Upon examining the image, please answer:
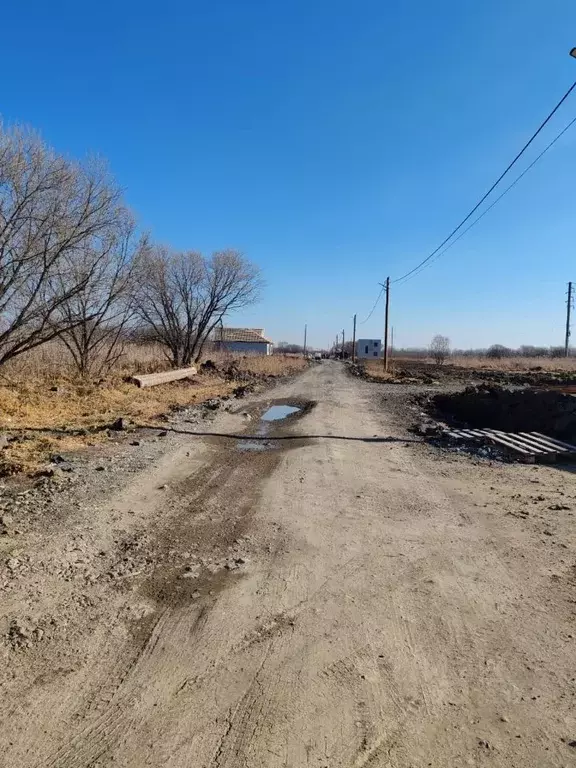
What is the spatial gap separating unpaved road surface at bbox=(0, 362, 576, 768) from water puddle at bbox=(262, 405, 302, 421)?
7.86m

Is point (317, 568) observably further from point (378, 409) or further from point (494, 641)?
point (378, 409)

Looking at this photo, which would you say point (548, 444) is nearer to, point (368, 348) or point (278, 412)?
point (278, 412)

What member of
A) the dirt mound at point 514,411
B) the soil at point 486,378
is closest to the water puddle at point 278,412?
the dirt mound at point 514,411

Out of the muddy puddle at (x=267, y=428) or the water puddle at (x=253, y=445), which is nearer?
the water puddle at (x=253, y=445)

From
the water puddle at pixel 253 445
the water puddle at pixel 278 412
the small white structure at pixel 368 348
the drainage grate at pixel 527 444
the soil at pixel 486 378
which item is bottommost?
the water puddle at pixel 253 445

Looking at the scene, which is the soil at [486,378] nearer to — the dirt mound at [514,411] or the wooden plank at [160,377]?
the dirt mound at [514,411]

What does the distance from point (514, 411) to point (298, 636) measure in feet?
42.0

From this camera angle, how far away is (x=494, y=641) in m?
3.17

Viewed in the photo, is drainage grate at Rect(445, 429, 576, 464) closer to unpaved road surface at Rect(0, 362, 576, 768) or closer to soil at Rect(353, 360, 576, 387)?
unpaved road surface at Rect(0, 362, 576, 768)

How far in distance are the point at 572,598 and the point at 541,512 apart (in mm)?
2283

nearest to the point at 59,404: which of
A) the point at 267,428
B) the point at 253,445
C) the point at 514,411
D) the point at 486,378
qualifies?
the point at 267,428

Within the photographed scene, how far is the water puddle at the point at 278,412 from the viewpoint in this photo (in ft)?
46.7

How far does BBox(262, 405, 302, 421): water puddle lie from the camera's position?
1423 cm

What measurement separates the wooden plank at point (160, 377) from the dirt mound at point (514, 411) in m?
11.3
